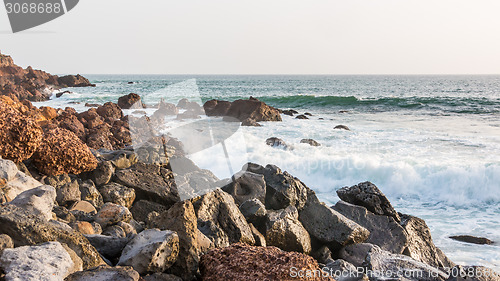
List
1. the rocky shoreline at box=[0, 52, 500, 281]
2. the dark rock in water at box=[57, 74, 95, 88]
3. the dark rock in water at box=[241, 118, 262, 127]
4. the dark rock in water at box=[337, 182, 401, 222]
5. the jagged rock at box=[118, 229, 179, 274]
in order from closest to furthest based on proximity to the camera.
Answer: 1. the rocky shoreline at box=[0, 52, 500, 281]
2. the jagged rock at box=[118, 229, 179, 274]
3. the dark rock in water at box=[337, 182, 401, 222]
4. the dark rock in water at box=[241, 118, 262, 127]
5. the dark rock in water at box=[57, 74, 95, 88]

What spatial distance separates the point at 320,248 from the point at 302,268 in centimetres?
216

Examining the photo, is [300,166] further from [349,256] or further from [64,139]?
[64,139]

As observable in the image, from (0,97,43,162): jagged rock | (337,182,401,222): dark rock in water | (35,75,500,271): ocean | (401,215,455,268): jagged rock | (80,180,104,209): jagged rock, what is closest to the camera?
(0,97,43,162): jagged rock

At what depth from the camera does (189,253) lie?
319cm

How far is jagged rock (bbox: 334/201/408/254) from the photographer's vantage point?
5098 millimetres

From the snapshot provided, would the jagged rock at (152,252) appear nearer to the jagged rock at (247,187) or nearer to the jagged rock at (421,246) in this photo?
the jagged rock at (247,187)

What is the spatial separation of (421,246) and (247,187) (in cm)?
238

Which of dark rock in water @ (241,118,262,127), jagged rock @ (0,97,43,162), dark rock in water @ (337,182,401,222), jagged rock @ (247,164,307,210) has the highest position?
jagged rock @ (0,97,43,162)

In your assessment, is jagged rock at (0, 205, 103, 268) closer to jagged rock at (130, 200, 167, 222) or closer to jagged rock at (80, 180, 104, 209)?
jagged rock at (80, 180, 104, 209)

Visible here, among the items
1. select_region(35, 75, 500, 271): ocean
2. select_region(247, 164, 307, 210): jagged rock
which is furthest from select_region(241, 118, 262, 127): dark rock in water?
select_region(247, 164, 307, 210): jagged rock

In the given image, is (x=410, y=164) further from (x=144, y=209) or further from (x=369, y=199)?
(x=144, y=209)

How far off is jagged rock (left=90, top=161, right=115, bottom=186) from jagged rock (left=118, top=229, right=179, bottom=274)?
2233 mm

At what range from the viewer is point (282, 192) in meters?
5.31

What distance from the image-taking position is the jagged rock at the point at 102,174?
5113 millimetres
